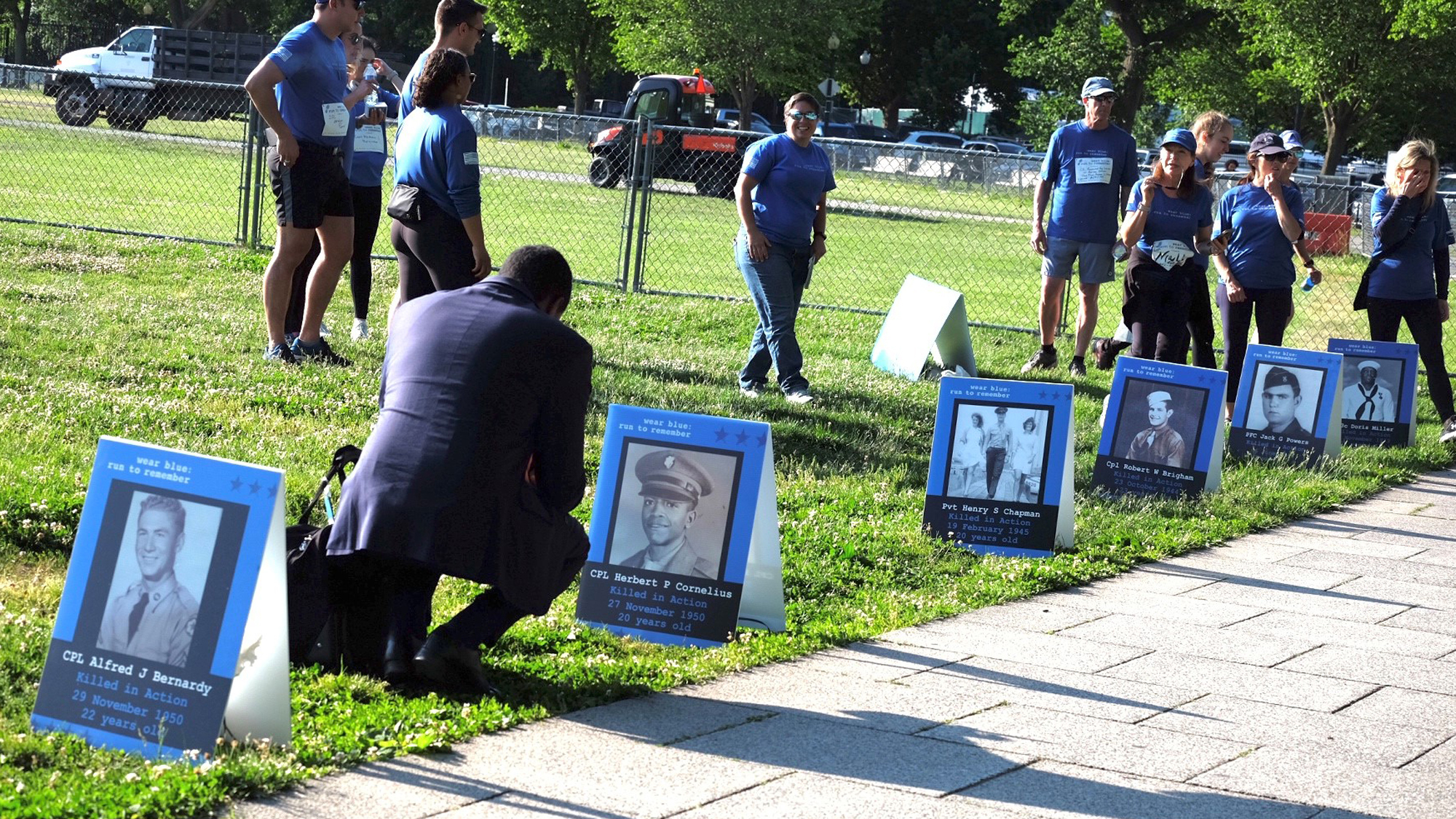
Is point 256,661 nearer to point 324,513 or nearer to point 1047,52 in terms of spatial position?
point 324,513

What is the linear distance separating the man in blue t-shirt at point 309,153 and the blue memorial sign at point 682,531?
12.2ft

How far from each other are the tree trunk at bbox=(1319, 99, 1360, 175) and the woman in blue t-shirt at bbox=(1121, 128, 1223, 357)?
27631 millimetres

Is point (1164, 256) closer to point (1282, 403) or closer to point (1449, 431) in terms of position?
point (1282, 403)

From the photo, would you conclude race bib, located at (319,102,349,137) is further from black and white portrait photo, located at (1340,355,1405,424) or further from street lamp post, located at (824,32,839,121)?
street lamp post, located at (824,32,839,121)

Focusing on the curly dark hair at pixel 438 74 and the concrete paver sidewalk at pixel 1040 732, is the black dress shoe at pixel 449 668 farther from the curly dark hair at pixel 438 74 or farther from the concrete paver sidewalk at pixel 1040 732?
the curly dark hair at pixel 438 74

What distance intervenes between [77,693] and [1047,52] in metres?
45.4

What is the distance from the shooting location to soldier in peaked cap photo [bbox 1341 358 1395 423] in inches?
358

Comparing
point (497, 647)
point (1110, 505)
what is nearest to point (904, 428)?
point (1110, 505)

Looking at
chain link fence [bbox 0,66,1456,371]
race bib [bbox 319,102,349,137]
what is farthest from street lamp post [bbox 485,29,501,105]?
race bib [bbox 319,102,349,137]

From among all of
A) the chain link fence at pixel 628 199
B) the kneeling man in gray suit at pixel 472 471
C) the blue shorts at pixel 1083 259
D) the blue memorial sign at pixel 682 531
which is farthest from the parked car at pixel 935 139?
the kneeling man in gray suit at pixel 472 471

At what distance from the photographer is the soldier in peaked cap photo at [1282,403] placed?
327 inches

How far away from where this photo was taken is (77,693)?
3660mm

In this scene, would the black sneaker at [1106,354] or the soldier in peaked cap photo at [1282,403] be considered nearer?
the soldier in peaked cap photo at [1282,403]

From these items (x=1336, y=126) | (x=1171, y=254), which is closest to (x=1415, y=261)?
(x=1171, y=254)
